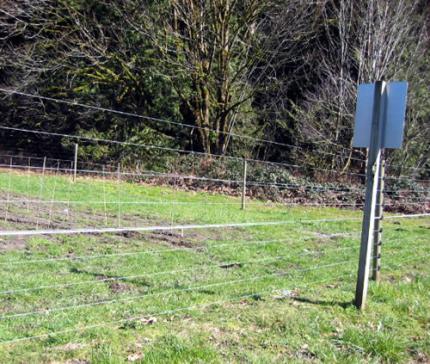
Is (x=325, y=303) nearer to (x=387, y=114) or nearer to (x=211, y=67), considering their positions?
(x=387, y=114)

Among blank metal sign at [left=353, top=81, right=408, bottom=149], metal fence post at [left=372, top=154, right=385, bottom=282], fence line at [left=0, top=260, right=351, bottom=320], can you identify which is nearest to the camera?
fence line at [left=0, top=260, right=351, bottom=320]

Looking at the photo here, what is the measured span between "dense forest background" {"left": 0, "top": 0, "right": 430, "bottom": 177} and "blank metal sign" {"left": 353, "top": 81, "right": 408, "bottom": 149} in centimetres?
1401

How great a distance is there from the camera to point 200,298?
18.2 ft

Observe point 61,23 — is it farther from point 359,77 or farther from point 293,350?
point 293,350

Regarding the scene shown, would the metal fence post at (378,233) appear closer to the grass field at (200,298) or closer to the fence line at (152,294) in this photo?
the grass field at (200,298)

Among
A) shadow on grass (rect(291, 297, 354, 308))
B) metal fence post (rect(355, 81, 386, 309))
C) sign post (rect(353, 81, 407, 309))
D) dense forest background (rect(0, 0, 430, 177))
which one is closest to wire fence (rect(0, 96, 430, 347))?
shadow on grass (rect(291, 297, 354, 308))

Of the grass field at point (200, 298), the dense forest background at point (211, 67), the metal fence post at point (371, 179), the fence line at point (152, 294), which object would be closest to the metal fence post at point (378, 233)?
the grass field at point (200, 298)

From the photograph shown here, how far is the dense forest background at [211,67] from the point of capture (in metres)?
20.5

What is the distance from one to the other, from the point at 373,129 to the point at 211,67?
55.1 ft

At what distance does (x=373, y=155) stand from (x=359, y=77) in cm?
1562

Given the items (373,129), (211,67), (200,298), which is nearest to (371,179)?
(373,129)

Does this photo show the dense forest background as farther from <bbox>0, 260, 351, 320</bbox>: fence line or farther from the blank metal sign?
the blank metal sign

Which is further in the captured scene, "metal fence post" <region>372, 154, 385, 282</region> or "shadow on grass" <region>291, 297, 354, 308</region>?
"metal fence post" <region>372, 154, 385, 282</region>

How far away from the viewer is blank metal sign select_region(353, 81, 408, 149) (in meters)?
5.45
